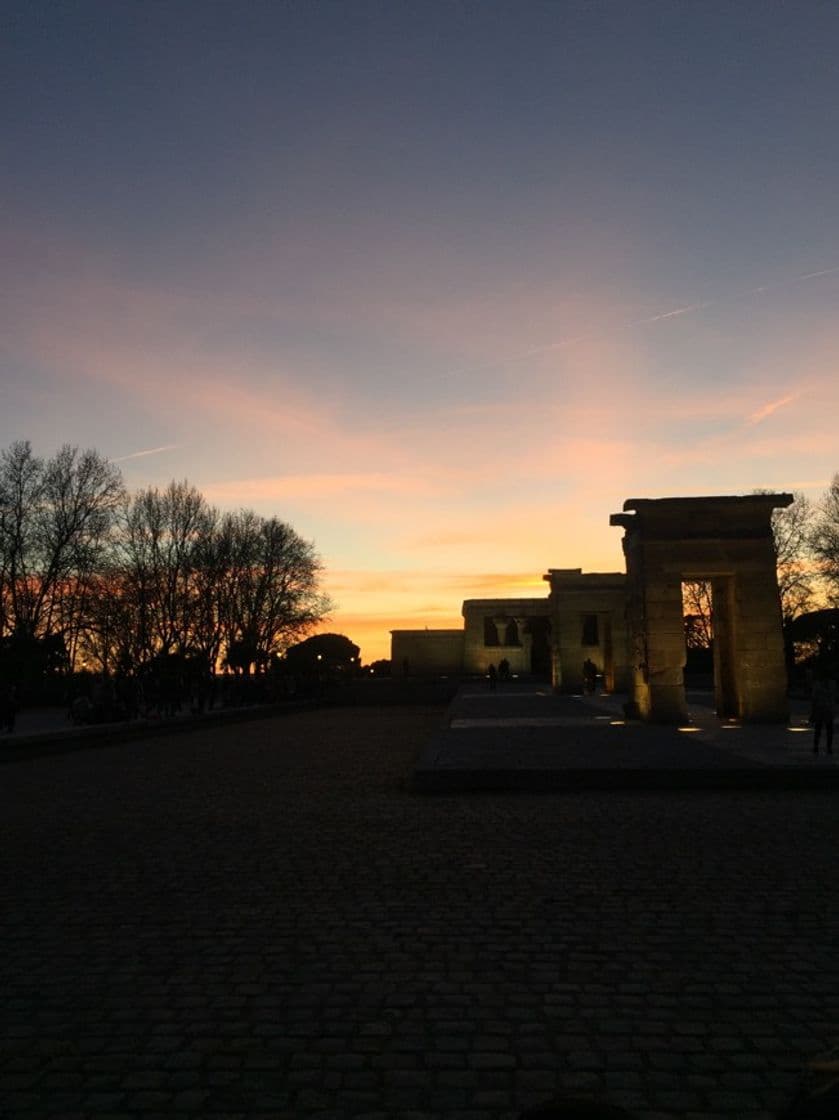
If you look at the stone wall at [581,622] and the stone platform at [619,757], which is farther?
the stone wall at [581,622]

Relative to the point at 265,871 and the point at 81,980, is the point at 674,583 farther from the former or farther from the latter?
the point at 81,980

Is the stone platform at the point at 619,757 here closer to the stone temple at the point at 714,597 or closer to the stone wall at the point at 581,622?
the stone temple at the point at 714,597

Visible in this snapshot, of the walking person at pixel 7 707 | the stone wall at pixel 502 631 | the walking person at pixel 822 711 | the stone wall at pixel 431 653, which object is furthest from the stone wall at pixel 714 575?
the stone wall at pixel 431 653

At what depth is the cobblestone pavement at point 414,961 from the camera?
3957 mm

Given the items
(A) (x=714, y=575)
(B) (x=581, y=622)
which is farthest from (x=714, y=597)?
(B) (x=581, y=622)

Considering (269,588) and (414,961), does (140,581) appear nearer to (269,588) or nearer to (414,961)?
(269,588)

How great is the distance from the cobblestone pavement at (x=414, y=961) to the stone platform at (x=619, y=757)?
2.02m

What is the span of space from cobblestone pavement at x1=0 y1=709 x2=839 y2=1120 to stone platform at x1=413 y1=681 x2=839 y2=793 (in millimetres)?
2024

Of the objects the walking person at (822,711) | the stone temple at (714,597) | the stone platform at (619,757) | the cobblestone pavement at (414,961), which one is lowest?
the cobblestone pavement at (414,961)

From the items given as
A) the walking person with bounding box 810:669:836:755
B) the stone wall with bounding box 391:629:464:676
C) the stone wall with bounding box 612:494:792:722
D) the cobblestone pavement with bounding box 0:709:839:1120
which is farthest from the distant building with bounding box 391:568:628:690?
the cobblestone pavement with bounding box 0:709:839:1120

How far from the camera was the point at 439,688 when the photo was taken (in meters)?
60.8

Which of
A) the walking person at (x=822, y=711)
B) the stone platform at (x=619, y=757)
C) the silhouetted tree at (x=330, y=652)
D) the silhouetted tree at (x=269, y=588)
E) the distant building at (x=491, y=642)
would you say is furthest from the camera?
the silhouetted tree at (x=330, y=652)

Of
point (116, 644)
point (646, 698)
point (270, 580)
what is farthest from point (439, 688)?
point (646, 698)

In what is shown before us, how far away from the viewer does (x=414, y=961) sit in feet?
18.4
